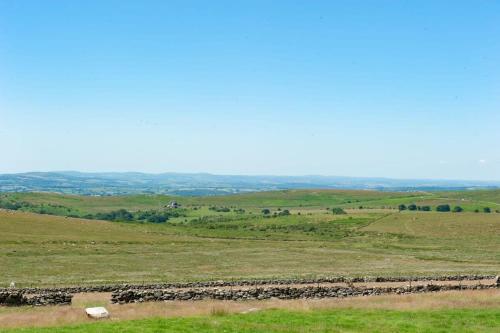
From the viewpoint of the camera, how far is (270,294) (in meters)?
37.6

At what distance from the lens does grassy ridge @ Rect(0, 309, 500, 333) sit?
78.0 ft

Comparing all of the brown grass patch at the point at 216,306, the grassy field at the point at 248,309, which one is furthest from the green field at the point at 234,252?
the grassy field at the point at 248,309

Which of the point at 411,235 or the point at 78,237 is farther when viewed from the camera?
the point at 411,235

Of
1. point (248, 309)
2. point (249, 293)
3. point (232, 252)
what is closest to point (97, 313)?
point (248, 309)

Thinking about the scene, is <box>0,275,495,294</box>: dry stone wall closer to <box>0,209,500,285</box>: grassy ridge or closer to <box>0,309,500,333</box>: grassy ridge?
<box>0,209,500,285</box>: grassy ridge

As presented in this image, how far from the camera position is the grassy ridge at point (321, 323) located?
78.0ft

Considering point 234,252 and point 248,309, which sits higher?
point 248,309

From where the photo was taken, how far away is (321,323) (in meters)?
25.7

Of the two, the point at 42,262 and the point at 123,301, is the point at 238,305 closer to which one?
the point at 123,301

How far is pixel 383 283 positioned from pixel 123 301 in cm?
2525

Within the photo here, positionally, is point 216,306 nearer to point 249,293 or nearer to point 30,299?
point 249,293

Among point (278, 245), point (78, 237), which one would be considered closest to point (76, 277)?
point (78, 237)

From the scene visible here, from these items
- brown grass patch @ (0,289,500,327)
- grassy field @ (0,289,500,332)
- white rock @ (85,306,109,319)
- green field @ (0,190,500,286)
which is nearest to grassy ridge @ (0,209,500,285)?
green field @ (0,190,500,286)

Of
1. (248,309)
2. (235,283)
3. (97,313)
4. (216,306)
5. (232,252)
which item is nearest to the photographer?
(97,313)
